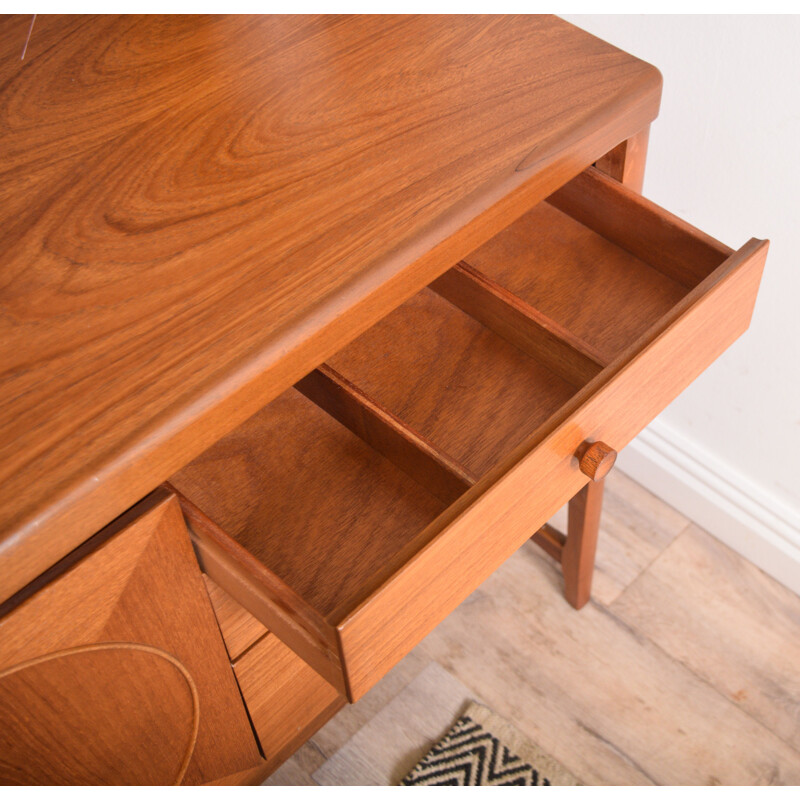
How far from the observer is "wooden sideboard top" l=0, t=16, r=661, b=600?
0.58 metres

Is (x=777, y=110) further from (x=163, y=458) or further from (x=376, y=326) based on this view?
(x=163, y=458)

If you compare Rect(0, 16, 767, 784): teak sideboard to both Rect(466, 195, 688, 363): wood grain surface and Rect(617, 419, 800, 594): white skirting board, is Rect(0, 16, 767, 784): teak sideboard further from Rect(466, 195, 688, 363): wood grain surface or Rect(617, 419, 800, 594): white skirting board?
Rect(617, 419, 800, 594): white skirting board

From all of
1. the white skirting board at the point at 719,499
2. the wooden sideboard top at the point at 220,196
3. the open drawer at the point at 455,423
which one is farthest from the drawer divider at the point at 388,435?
the white skirting board at the point at 719,499

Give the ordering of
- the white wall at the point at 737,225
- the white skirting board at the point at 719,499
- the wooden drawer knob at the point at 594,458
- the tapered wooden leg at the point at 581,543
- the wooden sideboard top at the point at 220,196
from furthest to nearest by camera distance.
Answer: the white skirting board at the point at 719,499
the tapered wooden leg at the point at 581,543
the white wall at the point at 737,225
the wooden drawer knob at the point at 594,458
the wooden sideboard top at the point at 220,196

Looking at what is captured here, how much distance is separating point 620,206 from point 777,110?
0.22 metres

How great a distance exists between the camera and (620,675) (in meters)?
1.21

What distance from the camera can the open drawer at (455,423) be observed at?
651 millimetres

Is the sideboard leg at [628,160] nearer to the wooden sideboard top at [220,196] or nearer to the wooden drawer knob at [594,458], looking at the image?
the wooden sideboard top at [220,196]

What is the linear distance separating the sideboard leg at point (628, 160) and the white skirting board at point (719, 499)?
0.51 metres

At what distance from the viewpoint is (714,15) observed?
97 centimetres

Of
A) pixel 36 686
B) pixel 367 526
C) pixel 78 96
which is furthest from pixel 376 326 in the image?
pixel 36 686

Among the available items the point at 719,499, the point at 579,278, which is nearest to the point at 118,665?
the point at 579,278

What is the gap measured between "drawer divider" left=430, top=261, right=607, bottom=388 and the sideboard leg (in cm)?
15

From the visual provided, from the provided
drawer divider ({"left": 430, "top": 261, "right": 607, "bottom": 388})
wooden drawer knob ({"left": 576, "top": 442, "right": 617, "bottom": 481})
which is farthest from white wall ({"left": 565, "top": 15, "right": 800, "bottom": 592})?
wooden drawer knob ({"left": 576, "top": 442, "right": 617, "bottom": 481})
